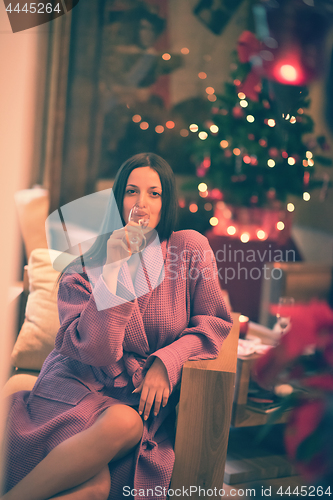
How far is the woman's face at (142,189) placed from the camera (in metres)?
0.99

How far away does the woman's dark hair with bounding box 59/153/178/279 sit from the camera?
1.00 metres

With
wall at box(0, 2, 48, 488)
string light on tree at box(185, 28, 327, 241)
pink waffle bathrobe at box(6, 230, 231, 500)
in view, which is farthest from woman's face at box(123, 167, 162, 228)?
string light on tree at box(185, 28, 327, 241)

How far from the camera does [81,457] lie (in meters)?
0.82

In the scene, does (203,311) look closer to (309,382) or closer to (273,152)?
(309,382)

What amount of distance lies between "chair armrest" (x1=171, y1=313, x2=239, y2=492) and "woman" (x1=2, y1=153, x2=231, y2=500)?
0.05 meters

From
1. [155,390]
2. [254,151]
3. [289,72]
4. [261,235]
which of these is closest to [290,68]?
[289,72]

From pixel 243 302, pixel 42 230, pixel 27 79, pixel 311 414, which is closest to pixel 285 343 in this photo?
pixel 311 414

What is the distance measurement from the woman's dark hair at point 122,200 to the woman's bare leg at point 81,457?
38 cm

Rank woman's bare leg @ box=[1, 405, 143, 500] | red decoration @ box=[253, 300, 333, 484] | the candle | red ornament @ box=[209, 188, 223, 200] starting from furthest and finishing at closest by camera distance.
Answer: red ornament @ box=[209, 188, 223, 200] → the candle → woman's bare leg @ box=[1, 405, 143, 500] → red decoration @ box=[253, 300, 333, 484]

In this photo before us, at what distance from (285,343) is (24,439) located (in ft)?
2.41

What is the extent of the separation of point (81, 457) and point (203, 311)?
0.44 metres

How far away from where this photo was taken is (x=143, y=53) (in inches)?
126

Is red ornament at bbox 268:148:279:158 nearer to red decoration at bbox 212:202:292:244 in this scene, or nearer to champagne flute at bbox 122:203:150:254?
red decoration at bbox 212:202:292:244

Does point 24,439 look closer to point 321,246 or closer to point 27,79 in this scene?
point 27,79
